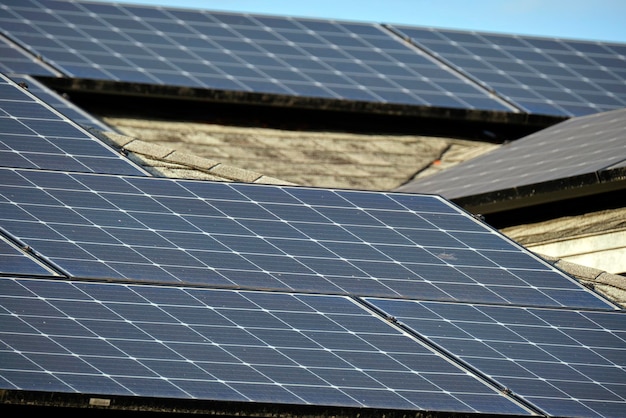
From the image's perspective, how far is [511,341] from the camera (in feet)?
65.3

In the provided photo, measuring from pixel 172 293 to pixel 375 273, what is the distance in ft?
9.59

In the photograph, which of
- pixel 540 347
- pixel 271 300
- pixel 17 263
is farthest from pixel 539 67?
pixel 17 263

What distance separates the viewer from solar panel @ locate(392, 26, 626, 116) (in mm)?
35469

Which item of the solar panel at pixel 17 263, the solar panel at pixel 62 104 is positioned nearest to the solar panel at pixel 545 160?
the solar panel at pixel 62 104

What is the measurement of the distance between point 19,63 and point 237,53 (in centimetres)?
504

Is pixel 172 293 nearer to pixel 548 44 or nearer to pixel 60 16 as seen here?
pixel 60 16

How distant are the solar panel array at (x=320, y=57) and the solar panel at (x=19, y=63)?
0.28 meters

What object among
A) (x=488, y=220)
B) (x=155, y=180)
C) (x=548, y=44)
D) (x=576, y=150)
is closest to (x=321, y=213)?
(x=155, y=180)

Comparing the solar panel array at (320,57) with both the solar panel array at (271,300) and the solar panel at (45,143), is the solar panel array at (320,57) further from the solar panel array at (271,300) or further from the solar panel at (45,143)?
the solar panel array at (271,300)

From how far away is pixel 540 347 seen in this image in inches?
782

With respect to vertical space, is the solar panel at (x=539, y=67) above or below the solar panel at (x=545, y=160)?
above

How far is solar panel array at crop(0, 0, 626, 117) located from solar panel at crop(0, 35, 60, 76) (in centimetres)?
28

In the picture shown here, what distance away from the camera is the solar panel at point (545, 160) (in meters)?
27.7

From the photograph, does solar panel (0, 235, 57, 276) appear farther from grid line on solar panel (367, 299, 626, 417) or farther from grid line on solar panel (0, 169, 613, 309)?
grid line on solar panel (367, 299, 626, 417)
